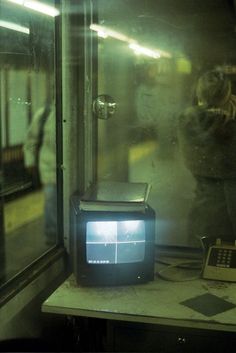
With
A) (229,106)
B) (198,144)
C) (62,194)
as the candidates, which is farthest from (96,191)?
(229,106)

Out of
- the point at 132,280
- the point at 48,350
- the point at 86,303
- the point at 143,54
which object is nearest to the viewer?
the point at 48,350

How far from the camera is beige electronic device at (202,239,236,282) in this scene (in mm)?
2000

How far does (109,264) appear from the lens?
1.94 metres

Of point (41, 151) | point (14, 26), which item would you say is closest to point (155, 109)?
point (14, 26)

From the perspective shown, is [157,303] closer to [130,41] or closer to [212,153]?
[212,153]

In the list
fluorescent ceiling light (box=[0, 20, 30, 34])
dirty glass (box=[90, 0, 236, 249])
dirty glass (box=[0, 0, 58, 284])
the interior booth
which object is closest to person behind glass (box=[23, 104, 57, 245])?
dirty glass (box=[0, 0, 58, 284])

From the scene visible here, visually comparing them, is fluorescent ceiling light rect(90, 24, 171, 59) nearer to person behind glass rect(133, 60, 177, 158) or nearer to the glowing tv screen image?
person behind glass rect(133, 60, 177, 158)

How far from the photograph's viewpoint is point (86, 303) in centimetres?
179

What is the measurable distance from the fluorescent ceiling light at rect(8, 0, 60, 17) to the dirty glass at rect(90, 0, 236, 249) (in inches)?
7.8

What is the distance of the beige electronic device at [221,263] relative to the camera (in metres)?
2.00

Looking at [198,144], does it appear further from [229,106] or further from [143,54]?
[143,54]

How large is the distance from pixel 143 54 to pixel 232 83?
42 centimetres

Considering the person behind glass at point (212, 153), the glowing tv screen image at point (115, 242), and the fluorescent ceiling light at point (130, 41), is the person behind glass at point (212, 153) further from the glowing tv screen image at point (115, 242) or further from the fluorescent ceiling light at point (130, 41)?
the glowing tv screen image at point (115, 242)

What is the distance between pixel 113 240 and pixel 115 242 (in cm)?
1
